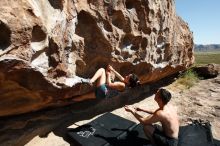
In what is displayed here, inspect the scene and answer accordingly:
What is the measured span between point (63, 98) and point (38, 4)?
2053 millimetres

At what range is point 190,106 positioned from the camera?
9.67 m

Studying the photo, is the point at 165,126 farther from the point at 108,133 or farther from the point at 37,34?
the point at 37,34

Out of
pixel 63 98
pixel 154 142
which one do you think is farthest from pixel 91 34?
pixel 154 142

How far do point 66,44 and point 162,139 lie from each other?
2.57m

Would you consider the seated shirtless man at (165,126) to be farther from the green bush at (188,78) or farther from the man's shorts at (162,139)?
the green bush at (188,78)

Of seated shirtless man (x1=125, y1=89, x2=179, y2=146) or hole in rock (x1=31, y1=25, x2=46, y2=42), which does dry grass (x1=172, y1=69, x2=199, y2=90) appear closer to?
seated shirtless man (x1=125, y1=89, x2=179, y2=146)

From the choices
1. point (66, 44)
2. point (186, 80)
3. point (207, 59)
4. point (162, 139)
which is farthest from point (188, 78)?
point (207, 59)

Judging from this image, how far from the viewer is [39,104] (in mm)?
5566

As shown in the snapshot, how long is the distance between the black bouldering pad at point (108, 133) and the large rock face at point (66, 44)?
73cm

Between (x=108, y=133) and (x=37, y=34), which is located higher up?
(x=37, y=34)

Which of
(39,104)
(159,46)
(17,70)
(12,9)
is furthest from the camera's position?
(159,46)

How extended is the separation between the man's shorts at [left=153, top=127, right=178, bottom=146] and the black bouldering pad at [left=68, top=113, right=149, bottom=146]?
1.05 feet

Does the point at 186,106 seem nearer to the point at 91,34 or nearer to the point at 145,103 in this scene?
the point at 145,103

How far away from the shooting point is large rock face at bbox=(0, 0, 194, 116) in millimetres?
4211
